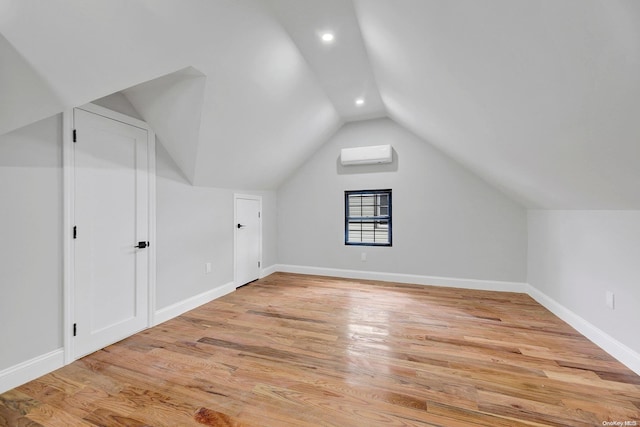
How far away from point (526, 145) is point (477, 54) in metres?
0.96

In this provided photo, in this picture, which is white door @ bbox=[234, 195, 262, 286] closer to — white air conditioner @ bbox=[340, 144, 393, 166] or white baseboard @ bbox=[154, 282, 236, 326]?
white baseboard @ bbox=[154, 282, 236, 326]

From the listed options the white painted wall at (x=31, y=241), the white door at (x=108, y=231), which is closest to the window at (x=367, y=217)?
the white door at (x=108, y=231)

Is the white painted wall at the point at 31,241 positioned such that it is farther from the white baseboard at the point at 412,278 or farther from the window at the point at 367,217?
the window at the point at 367,217

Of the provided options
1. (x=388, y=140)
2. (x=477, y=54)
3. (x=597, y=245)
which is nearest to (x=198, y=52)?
(x=477, y=54)

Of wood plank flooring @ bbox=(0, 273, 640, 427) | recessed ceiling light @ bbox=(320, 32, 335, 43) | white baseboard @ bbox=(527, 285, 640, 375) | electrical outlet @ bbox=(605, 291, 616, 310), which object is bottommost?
wood plank flooring @ bbox=(0, 273, 640, 427)

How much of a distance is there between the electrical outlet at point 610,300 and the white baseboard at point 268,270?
426 cm

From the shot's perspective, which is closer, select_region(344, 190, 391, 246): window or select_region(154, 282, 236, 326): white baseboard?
select_region(154, 282, 236, 326): white baseboard

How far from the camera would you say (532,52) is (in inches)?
47.8

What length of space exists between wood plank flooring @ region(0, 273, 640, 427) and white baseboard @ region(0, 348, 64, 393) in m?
0.05

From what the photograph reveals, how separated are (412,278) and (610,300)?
2.29 metres

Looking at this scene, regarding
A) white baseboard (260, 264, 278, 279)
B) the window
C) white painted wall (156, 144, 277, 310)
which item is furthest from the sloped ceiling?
white baseboard (260, 264, 278, 279)

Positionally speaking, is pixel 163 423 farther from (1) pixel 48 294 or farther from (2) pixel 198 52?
(2) pixel 198 52

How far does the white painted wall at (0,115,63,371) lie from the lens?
1662mm

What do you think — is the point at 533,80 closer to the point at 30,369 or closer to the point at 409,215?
the point at 409,215
